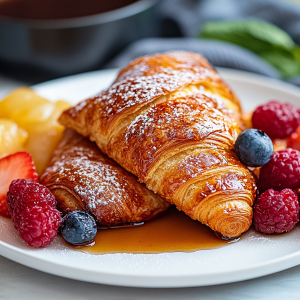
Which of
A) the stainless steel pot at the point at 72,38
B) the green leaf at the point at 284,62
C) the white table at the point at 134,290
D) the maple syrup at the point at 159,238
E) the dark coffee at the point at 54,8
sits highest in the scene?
the dark coffee at the point at 54,8

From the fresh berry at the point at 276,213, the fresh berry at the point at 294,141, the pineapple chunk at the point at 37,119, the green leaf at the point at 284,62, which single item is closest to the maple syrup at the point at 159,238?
the fresh berry at the point at 276,213

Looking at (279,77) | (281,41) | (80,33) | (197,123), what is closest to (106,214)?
(197,123)

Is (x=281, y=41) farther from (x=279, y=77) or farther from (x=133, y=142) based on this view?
(x=133, y=142)

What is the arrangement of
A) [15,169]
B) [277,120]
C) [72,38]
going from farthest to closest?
[72,38]
[277,120]
[15,169]

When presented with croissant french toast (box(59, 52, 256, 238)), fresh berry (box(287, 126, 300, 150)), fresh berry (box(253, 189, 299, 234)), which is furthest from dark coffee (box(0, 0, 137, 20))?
fresh berry (box(253, 189, 299, 234))

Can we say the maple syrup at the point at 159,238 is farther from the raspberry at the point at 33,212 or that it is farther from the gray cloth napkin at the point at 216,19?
the gray cloth napkin at the point at 216,19

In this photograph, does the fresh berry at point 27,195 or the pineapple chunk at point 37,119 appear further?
the pineapple chunk at point 37,119

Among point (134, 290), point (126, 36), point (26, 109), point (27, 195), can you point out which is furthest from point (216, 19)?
point (134, 290)

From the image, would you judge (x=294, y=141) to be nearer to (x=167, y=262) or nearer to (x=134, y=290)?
(x=167, y=262)
